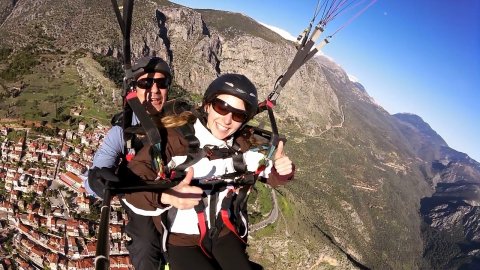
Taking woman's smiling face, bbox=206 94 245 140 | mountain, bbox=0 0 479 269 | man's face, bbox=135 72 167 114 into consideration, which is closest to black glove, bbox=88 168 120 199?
woman's smiling face, bbox=206 94 245 140

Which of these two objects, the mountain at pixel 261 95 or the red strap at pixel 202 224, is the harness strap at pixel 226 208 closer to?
the red strap at pixel 202 224

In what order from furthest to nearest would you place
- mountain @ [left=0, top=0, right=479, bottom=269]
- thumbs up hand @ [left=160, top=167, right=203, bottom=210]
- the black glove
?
1. mountain @ [left=0, top=0, right=479, bottom=269]
2. thumbs up hand @ [left=160, top=167, right=203, bottom=210]
3. the black glove

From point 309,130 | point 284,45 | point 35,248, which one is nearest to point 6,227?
point 35,248

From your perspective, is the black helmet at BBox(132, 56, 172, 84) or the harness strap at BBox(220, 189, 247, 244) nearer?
the harness strap at BBox(220, 189, 247, 244)

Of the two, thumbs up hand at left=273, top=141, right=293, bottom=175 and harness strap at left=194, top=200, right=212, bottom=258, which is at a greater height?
thumbs up hand at left=273, top=141, right=293, bottom=175

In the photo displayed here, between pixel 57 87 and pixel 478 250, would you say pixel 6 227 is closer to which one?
pixel 57 87

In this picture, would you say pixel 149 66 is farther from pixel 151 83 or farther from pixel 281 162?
pixel 281 162

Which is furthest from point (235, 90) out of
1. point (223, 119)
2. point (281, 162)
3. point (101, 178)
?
point (101, 178)

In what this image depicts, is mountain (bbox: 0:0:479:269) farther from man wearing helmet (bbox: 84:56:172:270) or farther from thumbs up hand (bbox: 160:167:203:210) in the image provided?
thumbs up hand (bbox: 160:167:203:210)
